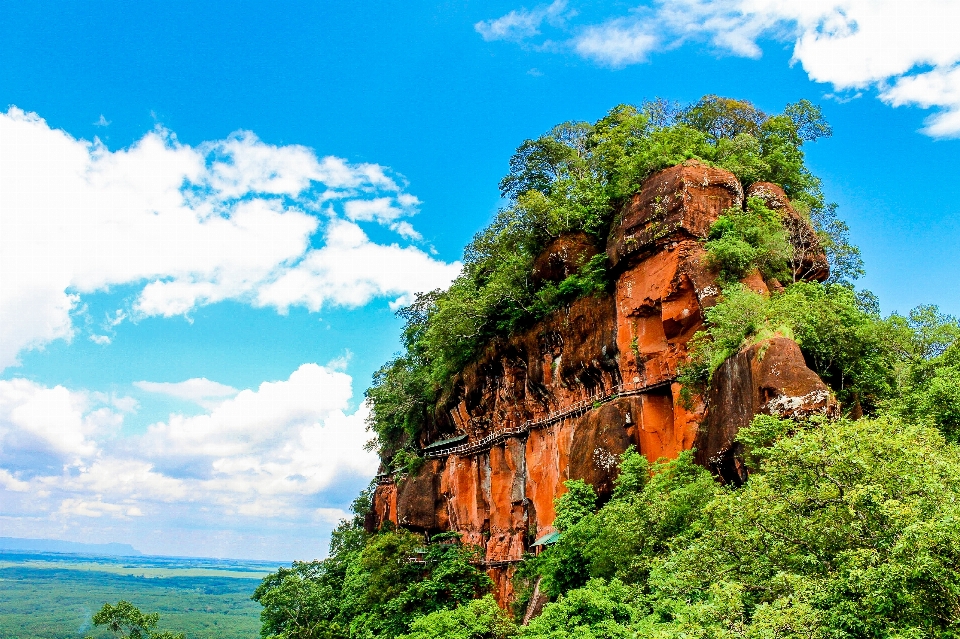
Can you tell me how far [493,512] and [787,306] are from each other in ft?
58.4

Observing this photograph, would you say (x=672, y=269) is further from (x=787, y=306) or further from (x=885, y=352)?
(x=885, y=352)

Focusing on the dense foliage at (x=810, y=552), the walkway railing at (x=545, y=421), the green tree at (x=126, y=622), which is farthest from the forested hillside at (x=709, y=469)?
the green tree at (x=126, y=622)

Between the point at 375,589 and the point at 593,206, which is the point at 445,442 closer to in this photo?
the point at 375,589

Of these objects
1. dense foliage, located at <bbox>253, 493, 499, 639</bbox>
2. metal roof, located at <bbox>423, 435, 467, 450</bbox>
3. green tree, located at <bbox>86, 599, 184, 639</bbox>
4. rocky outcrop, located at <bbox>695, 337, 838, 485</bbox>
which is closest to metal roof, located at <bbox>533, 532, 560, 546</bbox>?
dense foliage, located at <bbox>253, 493, 499, 639</bbox>

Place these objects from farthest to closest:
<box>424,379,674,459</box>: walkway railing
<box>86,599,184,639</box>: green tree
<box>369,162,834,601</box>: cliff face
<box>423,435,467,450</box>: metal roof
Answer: <box>423,435,467,450</box>: metal roof < <box>86,599,184,639</box>: green tree < <box>424,379,674,459</box>: walkway railing < <box>369,162,834,601</box>: cliff face

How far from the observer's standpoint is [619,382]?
24453 millimetres

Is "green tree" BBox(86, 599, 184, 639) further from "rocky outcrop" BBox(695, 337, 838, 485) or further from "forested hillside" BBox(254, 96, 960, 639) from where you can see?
"rocky outcrop" BBox(695, 337, 838, 485)

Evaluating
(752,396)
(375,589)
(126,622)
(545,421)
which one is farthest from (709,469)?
(126,622)

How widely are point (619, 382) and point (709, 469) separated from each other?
713 centimetres

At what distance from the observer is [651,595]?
14312mm

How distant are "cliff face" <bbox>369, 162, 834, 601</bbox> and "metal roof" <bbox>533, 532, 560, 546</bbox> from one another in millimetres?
886

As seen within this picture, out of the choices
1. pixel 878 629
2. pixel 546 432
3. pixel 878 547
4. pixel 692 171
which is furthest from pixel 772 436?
pixel 546 432

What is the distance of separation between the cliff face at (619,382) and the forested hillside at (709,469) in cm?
52

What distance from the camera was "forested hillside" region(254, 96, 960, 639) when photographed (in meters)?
9.63
